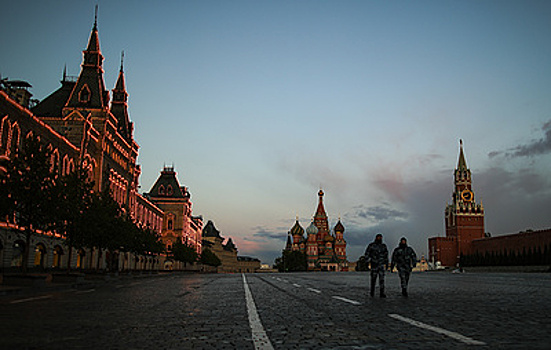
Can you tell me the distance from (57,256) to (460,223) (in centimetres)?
14997

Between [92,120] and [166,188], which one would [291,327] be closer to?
[92,120]

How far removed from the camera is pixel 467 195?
18388 centimetres

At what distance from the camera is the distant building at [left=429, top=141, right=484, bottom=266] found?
166375mm

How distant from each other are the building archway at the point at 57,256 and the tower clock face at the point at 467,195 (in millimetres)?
157381

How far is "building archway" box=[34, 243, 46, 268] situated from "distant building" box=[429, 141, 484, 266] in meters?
137

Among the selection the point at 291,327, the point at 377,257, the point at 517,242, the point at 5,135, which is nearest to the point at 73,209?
the point at 5,135

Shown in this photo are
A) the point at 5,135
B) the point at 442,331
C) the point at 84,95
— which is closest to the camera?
the point at 442,331

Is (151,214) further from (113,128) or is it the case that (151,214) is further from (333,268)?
(333,268)

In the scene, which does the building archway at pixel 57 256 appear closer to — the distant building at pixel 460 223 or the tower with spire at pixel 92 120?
the tower with spire at pixel 92 120

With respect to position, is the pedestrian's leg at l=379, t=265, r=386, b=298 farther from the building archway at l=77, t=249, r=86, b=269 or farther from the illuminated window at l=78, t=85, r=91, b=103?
the illuminated window at l=78, t=85, r=91, b=103

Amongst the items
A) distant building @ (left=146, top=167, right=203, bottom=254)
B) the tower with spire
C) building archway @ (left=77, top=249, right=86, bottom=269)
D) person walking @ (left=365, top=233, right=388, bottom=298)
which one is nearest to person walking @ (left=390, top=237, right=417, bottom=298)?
person walking @ (left=365, top=233, right=388, bottom=298)

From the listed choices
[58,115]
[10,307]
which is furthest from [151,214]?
[10,307]

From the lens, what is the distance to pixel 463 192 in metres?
185

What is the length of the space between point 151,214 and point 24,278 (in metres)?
83.5
